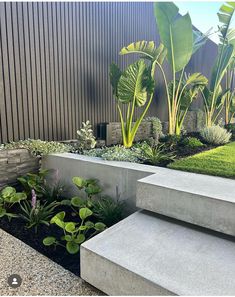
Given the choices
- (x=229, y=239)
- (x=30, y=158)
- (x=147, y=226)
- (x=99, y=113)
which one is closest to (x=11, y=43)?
(x=30, y=158)

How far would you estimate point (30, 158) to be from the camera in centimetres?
402

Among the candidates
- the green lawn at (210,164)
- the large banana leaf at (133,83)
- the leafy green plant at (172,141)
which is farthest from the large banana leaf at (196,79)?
the green lawn at (210,164)

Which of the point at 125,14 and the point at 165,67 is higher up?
the point at 125,14

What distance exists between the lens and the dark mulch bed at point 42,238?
2.40 metres

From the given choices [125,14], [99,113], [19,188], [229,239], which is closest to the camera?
[229,239]

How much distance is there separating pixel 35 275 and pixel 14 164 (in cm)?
215

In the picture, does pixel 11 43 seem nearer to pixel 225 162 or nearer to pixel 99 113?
pixel 99 113

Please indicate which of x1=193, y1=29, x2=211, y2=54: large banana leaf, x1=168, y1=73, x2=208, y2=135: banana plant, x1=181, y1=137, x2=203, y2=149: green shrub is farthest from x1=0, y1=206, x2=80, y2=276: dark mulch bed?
x1=193, y1=29, x2=211, y2=54: large banana leaf

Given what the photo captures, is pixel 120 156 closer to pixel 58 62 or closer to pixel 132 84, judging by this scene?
pixel 132 84

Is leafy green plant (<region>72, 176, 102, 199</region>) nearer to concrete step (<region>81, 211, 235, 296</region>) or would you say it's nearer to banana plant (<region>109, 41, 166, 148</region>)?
concrete step (<region>81, 211, 235, 296</region>)

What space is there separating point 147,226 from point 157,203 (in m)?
0.28

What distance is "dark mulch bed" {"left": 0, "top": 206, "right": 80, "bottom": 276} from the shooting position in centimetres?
240

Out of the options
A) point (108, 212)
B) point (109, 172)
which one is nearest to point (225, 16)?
point (109, 172)

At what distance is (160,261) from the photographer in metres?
1.85
